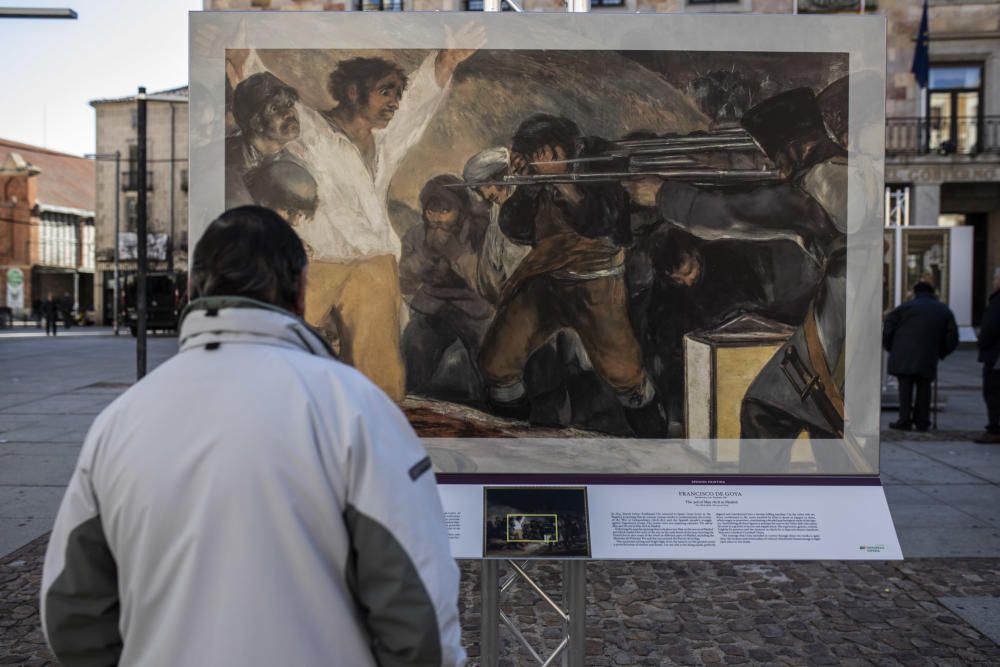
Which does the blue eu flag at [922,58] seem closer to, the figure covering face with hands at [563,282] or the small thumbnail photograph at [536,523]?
the figure covering face with hands at [563,282]

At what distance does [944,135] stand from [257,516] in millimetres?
27437

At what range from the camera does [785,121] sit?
336 cm

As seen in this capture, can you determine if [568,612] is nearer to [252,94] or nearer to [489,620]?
[489,620]

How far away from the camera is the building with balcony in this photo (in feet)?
151

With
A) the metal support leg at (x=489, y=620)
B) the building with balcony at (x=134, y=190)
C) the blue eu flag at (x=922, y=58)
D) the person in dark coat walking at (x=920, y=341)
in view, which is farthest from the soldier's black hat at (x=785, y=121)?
the building with balcony at (x=134, y=190)

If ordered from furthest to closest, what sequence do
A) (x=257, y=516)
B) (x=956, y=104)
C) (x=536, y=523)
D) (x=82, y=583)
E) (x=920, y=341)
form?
1. (x=956, y=104)
2. (x=920, y=341)
3. (x=536, y=523)
4. (x=82, y=583)
5. (x=257, y=516)

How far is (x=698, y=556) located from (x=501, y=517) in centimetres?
67

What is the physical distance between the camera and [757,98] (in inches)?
132

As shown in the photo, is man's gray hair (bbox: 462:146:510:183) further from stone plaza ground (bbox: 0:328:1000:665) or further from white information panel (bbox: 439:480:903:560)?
stone plaza ground (bbox: 0:328:1000:665)

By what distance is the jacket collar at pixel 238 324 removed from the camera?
1.68 metres

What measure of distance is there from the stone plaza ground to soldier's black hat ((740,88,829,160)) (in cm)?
244

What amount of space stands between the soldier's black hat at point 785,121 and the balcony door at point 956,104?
80.7 ft

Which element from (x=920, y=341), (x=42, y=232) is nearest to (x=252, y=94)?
(x=920, y=341)

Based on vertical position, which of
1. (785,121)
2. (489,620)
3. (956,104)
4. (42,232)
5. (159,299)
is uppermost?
(956,104)
